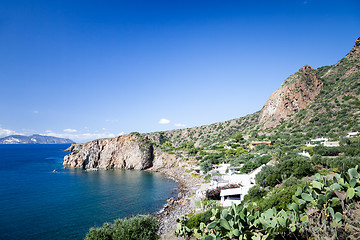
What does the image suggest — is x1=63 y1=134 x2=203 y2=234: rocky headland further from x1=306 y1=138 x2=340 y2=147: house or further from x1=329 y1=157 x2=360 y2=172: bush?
x1=329 y1=157 x2=360 y2=172: bush

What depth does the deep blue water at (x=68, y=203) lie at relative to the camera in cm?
1842

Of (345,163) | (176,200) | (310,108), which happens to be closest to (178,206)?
(176,200)

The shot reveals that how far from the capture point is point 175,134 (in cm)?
9356

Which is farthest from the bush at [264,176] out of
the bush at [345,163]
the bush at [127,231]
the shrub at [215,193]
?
the bush at [127,231]

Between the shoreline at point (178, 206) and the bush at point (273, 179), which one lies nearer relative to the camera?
the bush at point (273, 179)

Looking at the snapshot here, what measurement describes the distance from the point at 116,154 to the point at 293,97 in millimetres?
61451

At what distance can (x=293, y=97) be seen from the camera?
2299 inches

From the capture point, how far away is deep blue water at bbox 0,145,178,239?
1842 cm

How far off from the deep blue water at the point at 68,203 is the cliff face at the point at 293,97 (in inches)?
1709

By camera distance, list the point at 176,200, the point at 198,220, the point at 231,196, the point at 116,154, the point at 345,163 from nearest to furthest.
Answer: the point at 345,163 → the point at 198,220 → the point at 231,196 → the point at 176,200 → the point at 116,154

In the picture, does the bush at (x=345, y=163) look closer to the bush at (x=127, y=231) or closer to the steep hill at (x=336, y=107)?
the bush at (x=127, y=231)

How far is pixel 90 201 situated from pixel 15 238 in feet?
34.7

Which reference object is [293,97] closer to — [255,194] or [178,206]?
[255,194]

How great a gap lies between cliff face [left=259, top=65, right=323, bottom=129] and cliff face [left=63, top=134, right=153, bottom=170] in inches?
1629
